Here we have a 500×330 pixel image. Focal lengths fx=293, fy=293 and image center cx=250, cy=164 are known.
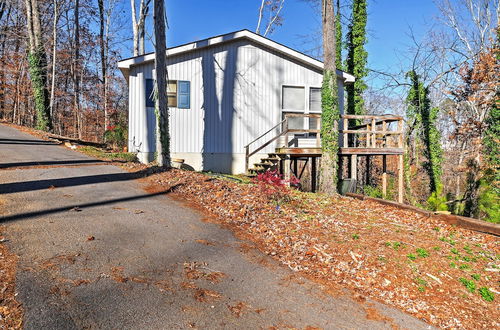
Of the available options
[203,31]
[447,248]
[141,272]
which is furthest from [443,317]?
[203,31]

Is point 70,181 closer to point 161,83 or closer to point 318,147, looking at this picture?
point 161,83

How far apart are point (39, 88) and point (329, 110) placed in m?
14.1

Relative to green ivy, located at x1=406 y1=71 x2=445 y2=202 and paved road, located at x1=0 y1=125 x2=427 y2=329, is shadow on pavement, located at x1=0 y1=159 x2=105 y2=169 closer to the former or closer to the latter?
paved road, located at x1=0 y1=125 x2=427 y2=329

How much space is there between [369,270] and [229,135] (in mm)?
8480

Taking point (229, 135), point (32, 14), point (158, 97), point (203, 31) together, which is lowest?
point (229, 135)

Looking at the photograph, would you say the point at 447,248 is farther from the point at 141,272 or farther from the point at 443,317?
the point at 141,272

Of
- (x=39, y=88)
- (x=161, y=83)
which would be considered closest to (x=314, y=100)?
(x=161, y=83)

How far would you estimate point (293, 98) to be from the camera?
11.9 metres

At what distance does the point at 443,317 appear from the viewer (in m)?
2.87

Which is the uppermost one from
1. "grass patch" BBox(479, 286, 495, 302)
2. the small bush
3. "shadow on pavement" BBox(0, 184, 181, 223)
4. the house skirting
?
the house skirting

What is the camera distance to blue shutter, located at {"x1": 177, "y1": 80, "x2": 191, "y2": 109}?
10.8 metres

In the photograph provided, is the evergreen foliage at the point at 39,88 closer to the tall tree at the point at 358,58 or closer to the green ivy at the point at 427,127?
the tall tree at the point at 358,58

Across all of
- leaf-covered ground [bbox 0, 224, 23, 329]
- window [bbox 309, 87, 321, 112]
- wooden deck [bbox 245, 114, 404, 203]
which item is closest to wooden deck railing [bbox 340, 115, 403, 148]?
wooden deck [bbox 245, 114, 404, 203]

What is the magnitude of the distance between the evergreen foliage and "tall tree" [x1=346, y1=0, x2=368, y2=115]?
1573 centimetres
